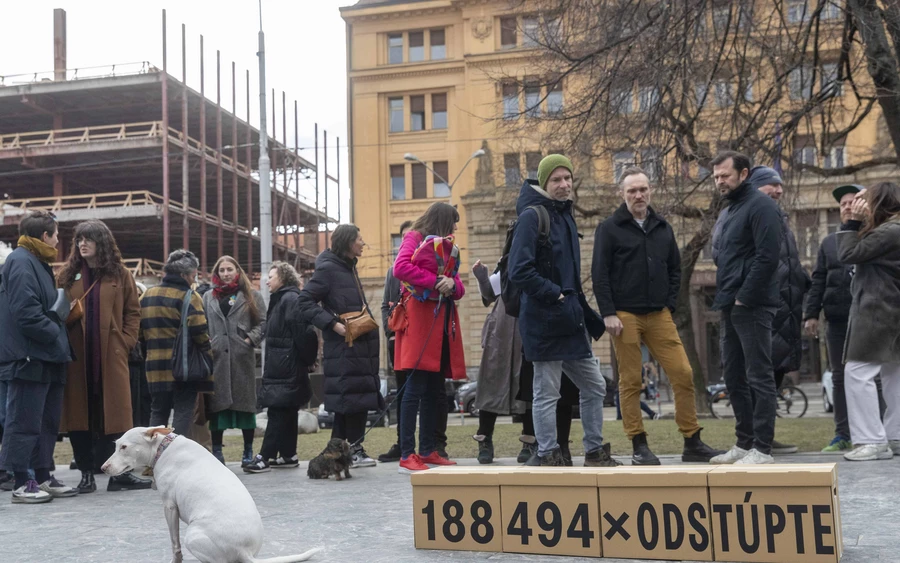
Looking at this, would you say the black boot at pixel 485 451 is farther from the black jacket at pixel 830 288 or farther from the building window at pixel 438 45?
the building window at pixel 438 45

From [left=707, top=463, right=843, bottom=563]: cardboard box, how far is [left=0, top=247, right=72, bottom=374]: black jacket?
462cm

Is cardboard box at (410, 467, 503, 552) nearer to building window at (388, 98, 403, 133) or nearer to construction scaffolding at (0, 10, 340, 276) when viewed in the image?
construction scaffolding at (0, 10, 340, 276)

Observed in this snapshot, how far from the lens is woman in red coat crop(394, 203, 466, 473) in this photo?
283 inches

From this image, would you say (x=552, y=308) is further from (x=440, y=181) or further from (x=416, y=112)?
(x=416, y=112)

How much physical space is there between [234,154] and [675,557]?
154ft

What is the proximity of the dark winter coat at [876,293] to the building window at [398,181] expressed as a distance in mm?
42051

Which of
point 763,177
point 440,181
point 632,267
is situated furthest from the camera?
point 440,181

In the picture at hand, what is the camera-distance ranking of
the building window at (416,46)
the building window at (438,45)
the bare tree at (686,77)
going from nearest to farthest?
1. the bare tree at (686,77)
2. the building window at (438,45)
3. the building window at (416,46)

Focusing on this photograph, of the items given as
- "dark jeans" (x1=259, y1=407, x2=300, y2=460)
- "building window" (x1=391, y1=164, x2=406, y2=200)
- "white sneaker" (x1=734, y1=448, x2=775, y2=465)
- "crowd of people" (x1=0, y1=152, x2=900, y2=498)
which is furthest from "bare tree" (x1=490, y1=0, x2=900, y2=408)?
"building window" (x1=391, y1=164, x2=406, y2=200)

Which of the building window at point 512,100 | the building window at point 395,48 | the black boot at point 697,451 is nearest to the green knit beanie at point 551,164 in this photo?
the black boot at point 697,451

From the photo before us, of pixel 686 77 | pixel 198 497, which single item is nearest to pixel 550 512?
pixel 198 497

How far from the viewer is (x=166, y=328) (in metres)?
7.22

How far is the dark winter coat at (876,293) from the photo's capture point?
23.7 feet

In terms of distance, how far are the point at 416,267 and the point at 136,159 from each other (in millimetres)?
39616
